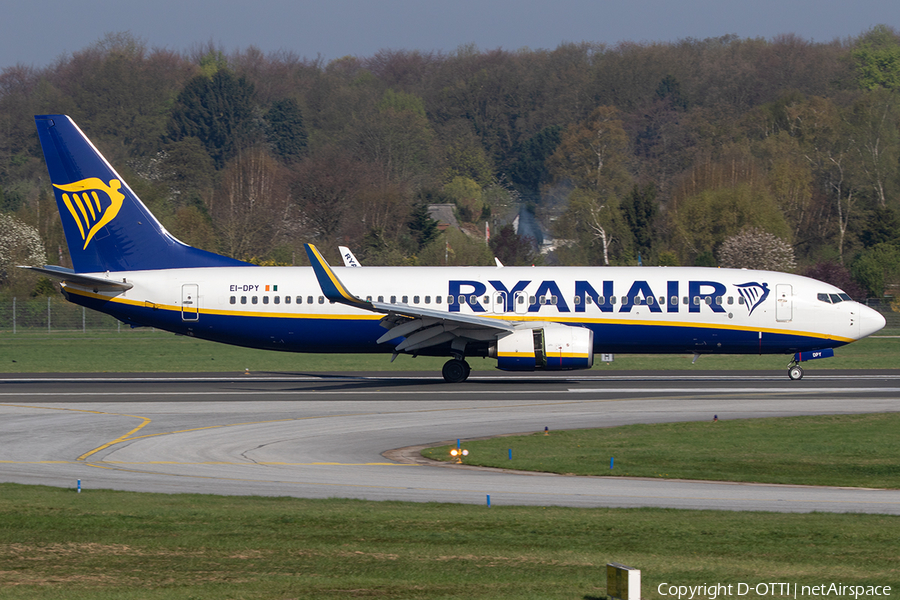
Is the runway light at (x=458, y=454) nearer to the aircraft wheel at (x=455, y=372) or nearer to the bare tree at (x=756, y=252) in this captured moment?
the aircraft wheel at (x=455, y=372)

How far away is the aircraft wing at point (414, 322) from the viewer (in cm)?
3381

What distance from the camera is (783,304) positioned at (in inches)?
1443

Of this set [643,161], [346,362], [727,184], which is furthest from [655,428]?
[643,161]

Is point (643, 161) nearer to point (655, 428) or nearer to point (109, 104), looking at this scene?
point (109, 104)

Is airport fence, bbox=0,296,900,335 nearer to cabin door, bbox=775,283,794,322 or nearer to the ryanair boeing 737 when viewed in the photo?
the ryanair boeing 737

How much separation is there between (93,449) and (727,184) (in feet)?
283

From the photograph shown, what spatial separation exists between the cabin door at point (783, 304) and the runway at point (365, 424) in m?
2.38

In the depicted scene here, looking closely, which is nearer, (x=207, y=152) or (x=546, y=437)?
(x=546, y=437)

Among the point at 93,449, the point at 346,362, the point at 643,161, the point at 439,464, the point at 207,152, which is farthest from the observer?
the point at 207,152

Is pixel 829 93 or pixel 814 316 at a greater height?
pixel 829 93

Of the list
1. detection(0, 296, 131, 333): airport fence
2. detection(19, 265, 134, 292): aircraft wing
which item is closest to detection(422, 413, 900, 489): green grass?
detection(19, 265, 134, 292): aircraft wing

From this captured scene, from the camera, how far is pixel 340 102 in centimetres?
18688

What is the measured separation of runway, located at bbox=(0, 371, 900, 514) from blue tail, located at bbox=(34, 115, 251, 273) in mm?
4681

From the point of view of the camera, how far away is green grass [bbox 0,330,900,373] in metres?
45.3
